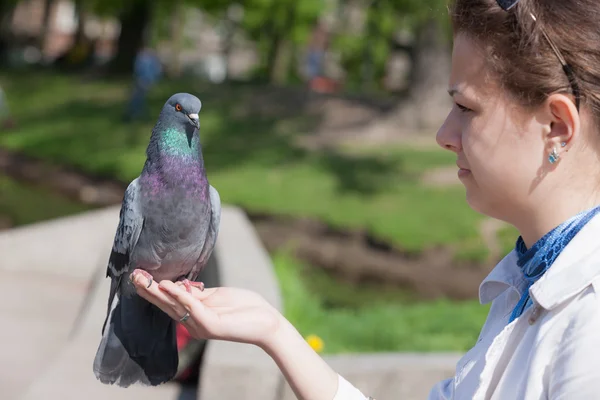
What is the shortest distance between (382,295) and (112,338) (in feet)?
22.7

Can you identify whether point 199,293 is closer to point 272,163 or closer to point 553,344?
point 553,344

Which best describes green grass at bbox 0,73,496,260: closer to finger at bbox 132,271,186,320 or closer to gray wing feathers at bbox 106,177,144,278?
gray wing feathers at bbox 106,177,144,278

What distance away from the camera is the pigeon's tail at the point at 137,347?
166 cm

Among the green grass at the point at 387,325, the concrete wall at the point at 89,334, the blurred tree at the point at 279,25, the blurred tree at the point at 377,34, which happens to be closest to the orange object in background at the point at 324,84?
the blurred tree at the point at 377,34

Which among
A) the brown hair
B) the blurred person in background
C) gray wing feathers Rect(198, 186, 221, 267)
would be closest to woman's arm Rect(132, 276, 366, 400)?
gray wing feathers Rect(198, 186, 221, 267)

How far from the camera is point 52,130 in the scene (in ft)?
48.0

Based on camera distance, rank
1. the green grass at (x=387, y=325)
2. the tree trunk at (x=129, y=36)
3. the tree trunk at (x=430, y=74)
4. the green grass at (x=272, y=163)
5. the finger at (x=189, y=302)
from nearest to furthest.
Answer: the finger at (x=189, y=302)
the green grass at (x=387, y=325)
the green grass at (x=272, y=163)
the tree trunk at (x=430, y=74)
the tree trunk at (x=129, y=36)

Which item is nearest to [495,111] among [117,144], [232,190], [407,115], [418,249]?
[418,249]

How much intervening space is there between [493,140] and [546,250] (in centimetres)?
25

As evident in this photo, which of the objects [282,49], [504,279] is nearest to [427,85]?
[282,49]

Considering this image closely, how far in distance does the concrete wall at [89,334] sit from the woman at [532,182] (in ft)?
6.80

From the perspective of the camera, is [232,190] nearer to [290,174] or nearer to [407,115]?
[290,174]

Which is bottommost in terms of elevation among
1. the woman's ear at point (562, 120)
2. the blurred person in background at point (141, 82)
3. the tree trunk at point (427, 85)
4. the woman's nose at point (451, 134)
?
the blurred person in background at point (141, 82)

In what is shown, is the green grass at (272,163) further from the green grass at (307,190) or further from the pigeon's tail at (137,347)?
the pigeon's tail at (137,347)
